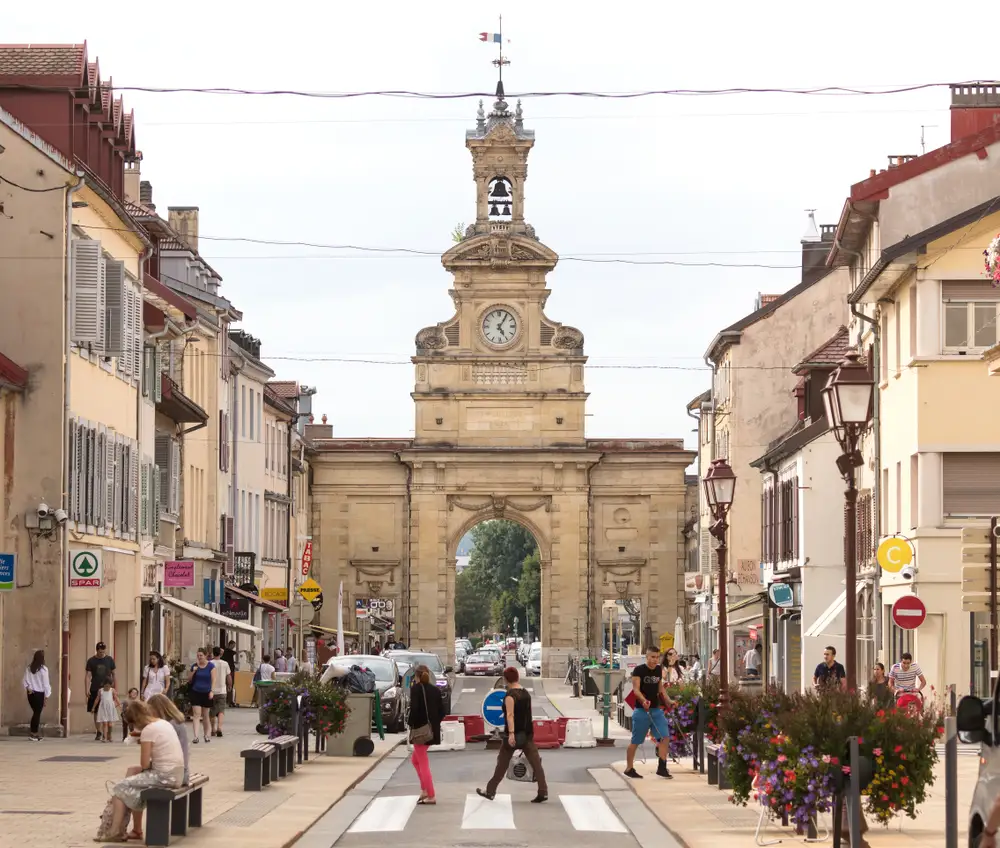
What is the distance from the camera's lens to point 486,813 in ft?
64.3

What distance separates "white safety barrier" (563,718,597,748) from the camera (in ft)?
106

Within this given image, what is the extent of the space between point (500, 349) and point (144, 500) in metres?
42.9

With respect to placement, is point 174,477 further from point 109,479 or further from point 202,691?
point 202,691

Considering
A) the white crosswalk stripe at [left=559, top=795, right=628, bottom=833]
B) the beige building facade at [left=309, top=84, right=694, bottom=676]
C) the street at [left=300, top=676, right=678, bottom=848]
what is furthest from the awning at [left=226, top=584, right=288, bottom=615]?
the white crosswalk stripe at [left=559, top=795, right=628, bottom=833]

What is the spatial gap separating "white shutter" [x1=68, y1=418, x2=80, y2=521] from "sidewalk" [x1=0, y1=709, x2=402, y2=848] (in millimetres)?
3551

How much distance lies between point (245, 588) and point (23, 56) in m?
25.9

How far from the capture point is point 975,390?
3347cm

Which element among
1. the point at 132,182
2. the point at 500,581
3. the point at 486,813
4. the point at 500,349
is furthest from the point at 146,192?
the point at 500,581

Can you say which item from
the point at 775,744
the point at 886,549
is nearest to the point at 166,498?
the point at 886,549

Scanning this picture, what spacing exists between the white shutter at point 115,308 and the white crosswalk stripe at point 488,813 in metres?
14.2

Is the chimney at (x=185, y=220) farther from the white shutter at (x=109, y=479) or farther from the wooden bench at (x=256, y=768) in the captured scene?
the wooden bench at (x=256, y=768)

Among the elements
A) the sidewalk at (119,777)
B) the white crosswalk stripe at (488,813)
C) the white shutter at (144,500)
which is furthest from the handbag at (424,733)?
the white shutter at (144,500)

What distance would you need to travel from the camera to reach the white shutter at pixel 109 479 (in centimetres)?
3469

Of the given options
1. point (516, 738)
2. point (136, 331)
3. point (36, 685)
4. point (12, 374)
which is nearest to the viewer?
point (516, 738)
